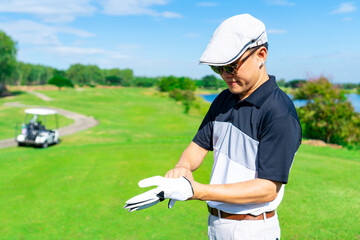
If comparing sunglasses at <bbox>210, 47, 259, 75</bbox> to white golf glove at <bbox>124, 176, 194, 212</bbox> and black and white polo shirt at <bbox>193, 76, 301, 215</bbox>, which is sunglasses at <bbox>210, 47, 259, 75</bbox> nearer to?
black and white polo shirt at <bbox>193, 76, 301, 215</bbox>

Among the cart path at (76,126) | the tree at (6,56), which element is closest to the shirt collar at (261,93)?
the cart path at (76,126)

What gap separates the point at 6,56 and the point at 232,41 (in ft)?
173

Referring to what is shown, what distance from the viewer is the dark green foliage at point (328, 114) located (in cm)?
1500

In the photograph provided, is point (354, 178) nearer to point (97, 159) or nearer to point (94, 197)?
point (94, 197)

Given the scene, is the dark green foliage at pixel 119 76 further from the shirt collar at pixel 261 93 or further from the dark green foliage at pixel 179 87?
the shirt collar at pixel 261 93

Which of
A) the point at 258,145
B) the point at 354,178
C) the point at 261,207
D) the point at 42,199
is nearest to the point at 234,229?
the point at 261,207

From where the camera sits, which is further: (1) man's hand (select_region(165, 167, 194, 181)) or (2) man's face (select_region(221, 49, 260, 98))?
(1) man's hand (select_region(165, 167, 194, 181))

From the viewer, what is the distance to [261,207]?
1.85 meters

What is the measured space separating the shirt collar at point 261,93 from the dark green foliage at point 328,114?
15.0 meters

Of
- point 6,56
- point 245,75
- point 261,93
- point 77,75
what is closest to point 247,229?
point 261,93

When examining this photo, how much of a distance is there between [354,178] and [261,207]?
5797mm

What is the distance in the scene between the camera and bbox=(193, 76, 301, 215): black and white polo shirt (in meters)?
1.60

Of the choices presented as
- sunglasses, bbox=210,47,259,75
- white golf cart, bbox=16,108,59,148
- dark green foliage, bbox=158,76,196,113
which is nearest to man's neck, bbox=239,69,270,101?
sunglasses, bbox=210,47,259,75

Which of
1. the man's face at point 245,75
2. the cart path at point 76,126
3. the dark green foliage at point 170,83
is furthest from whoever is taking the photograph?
the dark green foliage at point 170,83
